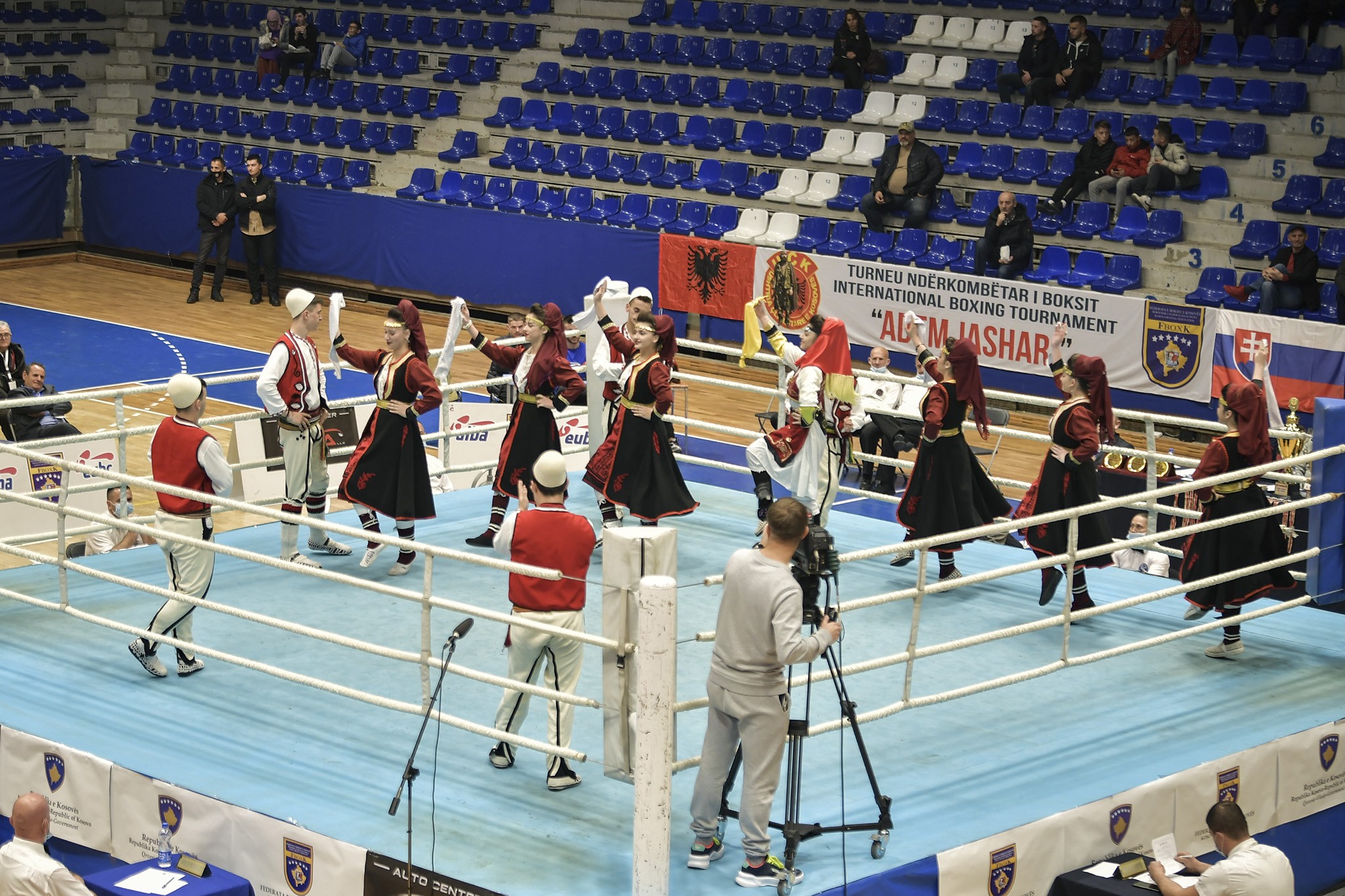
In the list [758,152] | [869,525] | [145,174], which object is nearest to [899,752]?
[869,525]

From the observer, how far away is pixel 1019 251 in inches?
666

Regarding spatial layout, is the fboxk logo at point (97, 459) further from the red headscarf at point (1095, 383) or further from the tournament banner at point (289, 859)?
the red headscarf at point (1095, 383)

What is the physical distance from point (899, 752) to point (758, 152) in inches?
546

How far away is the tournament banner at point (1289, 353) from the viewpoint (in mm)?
14117

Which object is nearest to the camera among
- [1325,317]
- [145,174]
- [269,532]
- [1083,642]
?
[1083,642]

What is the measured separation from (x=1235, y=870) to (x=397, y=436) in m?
5.37

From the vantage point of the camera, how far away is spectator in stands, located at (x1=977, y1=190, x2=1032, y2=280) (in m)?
16.9

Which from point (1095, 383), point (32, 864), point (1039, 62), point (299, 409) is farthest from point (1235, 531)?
point (1039, 62)

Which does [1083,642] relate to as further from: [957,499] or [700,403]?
[700,403]

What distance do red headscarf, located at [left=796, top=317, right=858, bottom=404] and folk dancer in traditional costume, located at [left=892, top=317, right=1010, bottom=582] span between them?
1.42 ft

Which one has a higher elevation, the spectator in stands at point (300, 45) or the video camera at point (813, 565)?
the spectator in stands at point (300, 45)

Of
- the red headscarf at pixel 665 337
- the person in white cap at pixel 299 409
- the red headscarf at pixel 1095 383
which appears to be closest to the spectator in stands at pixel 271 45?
the person in white cap at pixel 299 409

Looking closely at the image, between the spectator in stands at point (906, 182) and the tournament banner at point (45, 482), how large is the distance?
957 cm

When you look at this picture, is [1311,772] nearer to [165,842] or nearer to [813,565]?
[813,565]
